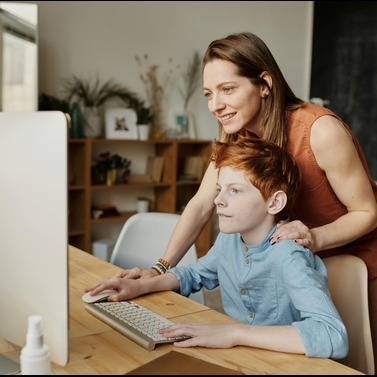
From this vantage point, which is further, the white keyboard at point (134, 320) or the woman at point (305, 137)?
the woman at point (305, 137)

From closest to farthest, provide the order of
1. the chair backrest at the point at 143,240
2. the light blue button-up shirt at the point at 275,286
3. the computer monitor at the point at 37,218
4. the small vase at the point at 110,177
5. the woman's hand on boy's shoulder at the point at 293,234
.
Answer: the computer monitor at the point at 37,218
the light blue button-up shirt at the point at 275,286
the woman's hand on boy's shoulder at the point at 293,234
the chair backrest at the point at 143,240
the small vase at the point at 110,177

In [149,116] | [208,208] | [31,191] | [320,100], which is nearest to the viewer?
[31,191]

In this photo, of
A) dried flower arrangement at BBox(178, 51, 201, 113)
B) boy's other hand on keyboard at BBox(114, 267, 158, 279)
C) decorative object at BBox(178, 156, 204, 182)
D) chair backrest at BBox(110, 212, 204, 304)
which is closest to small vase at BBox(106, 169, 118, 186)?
decorative object at BBox(178, 156, 204, 182)

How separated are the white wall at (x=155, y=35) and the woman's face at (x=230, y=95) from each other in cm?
321

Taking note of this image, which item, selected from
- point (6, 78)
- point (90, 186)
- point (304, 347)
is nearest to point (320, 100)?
point (90, 186)

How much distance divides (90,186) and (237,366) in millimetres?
3648

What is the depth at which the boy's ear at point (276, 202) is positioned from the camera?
53.7 inches

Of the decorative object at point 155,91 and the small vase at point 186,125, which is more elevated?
the decorative object at point 155,91

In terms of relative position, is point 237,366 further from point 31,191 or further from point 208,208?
point 208,208

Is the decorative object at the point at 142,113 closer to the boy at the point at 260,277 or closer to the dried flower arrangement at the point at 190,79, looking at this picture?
the dried flower arrangement at the point at 190,79

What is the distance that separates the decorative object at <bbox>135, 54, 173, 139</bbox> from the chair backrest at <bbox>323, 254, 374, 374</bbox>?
3623mm

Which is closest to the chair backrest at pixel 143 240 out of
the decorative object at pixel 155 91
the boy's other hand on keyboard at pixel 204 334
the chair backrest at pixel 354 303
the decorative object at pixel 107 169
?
the chair backrest at pixel 354 303

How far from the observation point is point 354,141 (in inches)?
64.0

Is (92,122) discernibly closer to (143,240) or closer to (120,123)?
(120,123)
